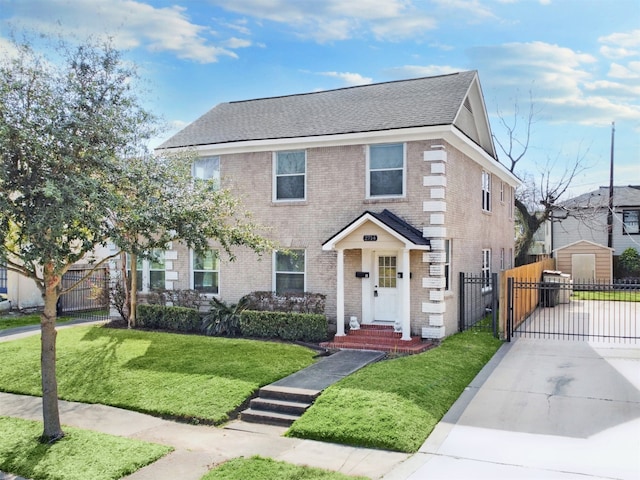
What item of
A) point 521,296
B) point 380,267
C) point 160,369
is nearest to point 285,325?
point 380,267

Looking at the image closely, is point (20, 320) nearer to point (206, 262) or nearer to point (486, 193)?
point (206, 262)

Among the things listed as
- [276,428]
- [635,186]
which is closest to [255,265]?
[276,428]

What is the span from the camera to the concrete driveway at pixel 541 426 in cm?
717

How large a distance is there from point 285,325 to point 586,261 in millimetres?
23319

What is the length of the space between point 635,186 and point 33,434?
145 ft

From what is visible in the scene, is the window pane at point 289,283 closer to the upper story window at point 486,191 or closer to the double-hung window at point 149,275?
the double-hung window at point 149,275

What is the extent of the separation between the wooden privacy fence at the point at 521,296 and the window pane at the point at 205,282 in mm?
8942

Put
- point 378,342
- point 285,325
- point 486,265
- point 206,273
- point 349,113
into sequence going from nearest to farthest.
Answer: point 378,342 → point 285,325 → point 349,113 → point 206,273 → point 486,265

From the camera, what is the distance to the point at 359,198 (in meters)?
16.0

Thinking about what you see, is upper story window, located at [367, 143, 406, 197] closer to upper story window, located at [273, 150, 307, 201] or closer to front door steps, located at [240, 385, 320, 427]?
upper story window, located at [273, 150, 307, 201]

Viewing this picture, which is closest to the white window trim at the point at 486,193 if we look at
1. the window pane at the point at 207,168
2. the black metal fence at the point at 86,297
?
the window pane at the point at 207,168

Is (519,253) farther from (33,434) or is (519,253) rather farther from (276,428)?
(33,434)

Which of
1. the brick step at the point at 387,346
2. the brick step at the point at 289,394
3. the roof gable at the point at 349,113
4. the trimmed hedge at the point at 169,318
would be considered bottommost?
the brick step at the point at 289,394

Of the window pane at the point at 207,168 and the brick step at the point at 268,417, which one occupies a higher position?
the window pane at the point at 207,168
